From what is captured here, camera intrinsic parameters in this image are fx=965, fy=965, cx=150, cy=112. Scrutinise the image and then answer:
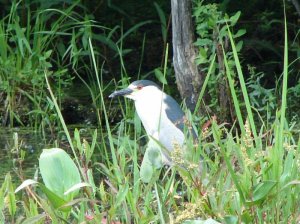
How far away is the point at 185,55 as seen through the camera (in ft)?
19.8

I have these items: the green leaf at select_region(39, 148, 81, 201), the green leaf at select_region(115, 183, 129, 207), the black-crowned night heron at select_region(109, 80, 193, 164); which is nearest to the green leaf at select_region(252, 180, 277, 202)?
the green leaf at select_region(115, 183, 129, 207)

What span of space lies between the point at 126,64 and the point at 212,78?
1.97 meters

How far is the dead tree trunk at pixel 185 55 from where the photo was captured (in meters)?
5.93

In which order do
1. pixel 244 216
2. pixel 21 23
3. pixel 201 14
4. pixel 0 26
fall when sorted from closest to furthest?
pixel 244 216
pixel 201 14
pixel 0 26
pixel 21 23

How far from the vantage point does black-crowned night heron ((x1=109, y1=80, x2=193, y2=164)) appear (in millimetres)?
5746

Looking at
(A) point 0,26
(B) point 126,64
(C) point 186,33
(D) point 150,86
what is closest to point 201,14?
(C) point 186,33

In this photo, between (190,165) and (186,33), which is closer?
(190,165)

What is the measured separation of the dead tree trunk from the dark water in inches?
37.2

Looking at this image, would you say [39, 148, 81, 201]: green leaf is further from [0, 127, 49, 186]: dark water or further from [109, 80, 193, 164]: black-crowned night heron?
[109, 80, 193, 164]: black-crowned night heron

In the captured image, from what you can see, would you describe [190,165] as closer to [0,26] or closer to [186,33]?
[186,33]

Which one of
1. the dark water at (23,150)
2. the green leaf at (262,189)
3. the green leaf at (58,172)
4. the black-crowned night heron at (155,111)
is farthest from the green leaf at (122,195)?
the black-crowned night heron at (155,111)

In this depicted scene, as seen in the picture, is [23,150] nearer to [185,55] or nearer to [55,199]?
[185,55]

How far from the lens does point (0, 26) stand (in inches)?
255

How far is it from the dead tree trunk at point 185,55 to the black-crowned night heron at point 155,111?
0.58ft
